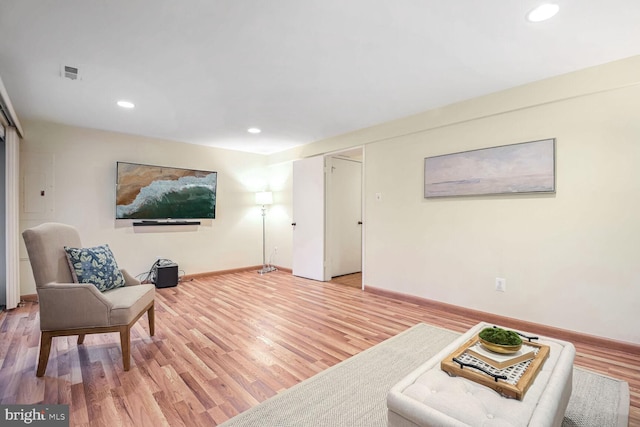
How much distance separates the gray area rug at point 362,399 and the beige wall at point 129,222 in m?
3.67

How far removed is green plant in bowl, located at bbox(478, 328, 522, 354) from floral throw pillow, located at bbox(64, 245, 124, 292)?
8.82 ft

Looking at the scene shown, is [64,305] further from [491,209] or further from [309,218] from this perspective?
[491,209]

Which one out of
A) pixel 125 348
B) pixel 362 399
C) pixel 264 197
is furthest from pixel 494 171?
pixel 264 197

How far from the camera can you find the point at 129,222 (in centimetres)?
445

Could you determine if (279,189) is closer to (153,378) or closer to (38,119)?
(38,119)

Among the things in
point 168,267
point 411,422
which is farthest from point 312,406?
point 168,267

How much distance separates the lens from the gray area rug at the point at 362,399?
158 cm

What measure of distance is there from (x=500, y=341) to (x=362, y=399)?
2.79 feet

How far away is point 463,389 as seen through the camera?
3.96ft

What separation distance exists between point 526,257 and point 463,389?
2.15 metres

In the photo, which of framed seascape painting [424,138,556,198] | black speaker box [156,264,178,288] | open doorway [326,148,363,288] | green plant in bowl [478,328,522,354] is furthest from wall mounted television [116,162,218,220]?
green plant in bowl [478,328,522,354]

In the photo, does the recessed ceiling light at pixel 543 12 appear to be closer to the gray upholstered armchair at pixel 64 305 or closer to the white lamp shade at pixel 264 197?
the gray upholstered armchair at pixel 64 305

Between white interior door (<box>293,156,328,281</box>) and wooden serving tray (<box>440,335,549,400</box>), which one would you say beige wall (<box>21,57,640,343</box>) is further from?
wooden serving tray (<box>440,335,549,400</box>)

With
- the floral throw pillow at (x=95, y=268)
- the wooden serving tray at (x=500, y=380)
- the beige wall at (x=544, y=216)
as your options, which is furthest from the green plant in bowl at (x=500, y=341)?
the floral throw pillow at (x=95, y=268)
